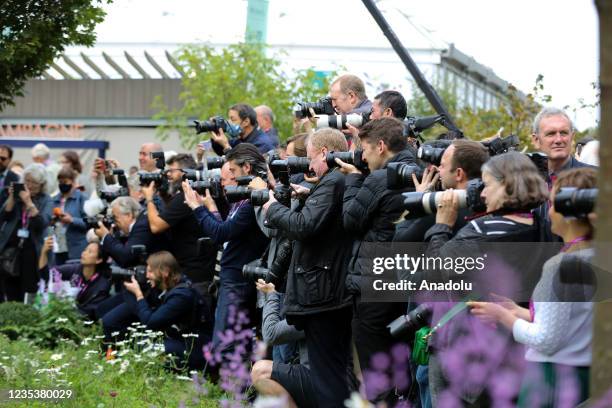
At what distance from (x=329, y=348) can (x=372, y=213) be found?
865mm

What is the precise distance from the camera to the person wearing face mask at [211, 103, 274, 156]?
32.7 ft

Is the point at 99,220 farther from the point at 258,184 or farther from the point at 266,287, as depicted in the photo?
the point at 266,287

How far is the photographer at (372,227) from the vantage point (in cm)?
657

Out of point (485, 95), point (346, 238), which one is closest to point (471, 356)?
point (346, 238)

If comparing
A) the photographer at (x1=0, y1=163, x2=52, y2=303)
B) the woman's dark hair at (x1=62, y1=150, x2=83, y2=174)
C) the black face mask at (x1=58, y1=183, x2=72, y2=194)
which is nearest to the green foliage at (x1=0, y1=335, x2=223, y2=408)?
the photographer at (x1=0, y1=163, x2=52, y2=303)

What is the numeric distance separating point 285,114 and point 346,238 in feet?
78.0

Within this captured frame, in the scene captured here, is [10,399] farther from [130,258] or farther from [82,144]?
[82,144]

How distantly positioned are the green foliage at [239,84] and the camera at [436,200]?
23357 millimetres

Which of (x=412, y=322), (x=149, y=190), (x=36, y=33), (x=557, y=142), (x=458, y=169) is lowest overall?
(x=412, y=322)

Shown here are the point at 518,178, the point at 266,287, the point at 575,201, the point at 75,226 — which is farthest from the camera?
the point at 75,226

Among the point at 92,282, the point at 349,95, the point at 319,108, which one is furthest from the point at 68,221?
the point at 349,95

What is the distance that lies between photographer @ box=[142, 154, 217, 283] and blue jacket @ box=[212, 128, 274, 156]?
47 centimetres

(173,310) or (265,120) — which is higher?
(265,120)

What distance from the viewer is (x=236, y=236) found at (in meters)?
8.86
